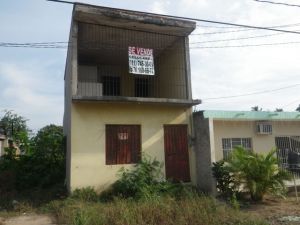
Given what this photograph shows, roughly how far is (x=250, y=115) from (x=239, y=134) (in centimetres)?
95

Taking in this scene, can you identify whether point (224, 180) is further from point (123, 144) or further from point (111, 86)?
point (111, 86)

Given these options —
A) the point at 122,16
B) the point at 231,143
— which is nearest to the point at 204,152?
the point at 231,143

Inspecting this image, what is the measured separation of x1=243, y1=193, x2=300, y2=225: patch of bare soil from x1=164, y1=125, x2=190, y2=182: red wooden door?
10.2 ft

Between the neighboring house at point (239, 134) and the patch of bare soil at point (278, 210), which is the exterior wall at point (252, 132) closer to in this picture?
the neighboring house at point (239, 134)

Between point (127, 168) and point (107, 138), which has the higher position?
point (107, 138)

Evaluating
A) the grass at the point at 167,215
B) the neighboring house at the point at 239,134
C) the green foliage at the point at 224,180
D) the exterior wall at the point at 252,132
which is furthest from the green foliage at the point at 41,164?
the exterior wall at the point at 252,132

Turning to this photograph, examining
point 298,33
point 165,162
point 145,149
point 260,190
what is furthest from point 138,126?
point 298,33

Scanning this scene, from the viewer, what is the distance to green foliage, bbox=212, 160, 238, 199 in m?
10.9

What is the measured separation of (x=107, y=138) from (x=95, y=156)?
2.61 ft

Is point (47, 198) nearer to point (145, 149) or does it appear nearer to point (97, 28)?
point (145, 149)

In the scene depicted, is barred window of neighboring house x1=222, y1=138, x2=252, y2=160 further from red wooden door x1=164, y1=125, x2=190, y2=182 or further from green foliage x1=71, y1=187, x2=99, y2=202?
green foliage x1=71, y1=187, x2=99, y2=202

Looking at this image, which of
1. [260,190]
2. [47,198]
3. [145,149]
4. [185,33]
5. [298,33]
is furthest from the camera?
[185,33]

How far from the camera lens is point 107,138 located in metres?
11.5

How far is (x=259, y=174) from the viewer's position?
10258 millimetres
